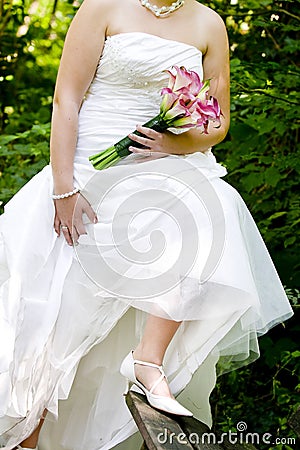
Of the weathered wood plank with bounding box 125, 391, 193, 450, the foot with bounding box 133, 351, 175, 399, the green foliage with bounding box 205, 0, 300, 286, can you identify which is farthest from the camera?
the green foliage with bounding box 205, 0, 300, 286

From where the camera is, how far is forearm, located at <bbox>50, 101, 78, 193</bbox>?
269cm

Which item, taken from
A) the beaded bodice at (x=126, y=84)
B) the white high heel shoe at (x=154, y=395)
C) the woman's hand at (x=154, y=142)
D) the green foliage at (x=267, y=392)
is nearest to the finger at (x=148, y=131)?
the woman's hand at (x=154, y=142)

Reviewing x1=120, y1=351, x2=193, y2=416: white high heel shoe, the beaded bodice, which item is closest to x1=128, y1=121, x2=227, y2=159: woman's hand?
the beaded bodice

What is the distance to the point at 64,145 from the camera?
8.84 feet

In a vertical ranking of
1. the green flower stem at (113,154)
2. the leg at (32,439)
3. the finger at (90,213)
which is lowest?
the leg at (32,439)

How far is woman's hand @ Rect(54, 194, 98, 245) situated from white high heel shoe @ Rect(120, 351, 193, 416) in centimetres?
44

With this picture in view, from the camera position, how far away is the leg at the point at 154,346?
249cm

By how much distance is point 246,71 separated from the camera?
156 inches

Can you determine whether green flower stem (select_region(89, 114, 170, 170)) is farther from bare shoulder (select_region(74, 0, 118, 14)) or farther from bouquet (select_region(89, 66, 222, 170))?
bare shoulder (select_region(74, 0, 118, 14))

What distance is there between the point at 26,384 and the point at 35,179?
74cm

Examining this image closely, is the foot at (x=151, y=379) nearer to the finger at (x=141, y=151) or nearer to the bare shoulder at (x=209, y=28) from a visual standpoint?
the finger at (x=141, y=151)

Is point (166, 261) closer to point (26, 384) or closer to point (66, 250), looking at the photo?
point (66, 250)

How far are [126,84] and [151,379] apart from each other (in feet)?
3.27

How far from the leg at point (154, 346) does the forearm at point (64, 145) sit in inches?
21.9
